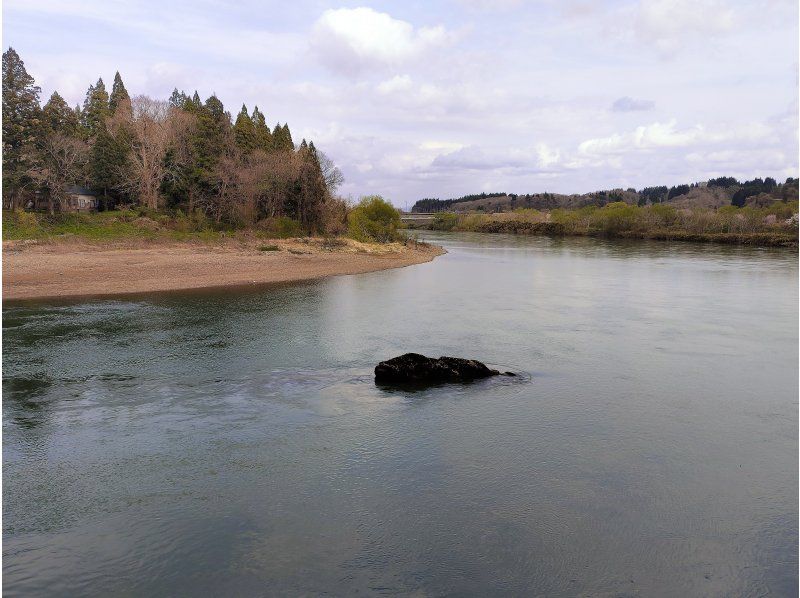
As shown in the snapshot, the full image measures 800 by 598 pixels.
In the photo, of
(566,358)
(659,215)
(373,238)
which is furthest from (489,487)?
(659,215)

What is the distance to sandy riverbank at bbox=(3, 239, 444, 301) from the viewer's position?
28.5 meters

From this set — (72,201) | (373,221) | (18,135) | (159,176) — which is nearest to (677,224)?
(373,221)

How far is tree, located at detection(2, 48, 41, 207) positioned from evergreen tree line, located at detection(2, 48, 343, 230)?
9 centimetres

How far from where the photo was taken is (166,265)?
35188 mm

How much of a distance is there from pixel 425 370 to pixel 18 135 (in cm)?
5241

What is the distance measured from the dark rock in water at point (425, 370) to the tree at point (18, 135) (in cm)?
4602

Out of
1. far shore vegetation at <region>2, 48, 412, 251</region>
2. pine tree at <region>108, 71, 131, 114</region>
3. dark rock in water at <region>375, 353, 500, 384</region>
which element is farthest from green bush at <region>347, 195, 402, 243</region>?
dark rock in water at <region>375, 353, 500, 384</region>

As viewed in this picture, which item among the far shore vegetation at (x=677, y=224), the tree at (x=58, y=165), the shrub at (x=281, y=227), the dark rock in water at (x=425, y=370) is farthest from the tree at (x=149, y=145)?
the far shore vegetation at (x=677, y=224)

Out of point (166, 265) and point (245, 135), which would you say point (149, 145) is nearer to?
point (245, 135)

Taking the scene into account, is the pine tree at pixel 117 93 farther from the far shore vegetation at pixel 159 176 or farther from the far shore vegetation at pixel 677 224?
the far shore vegetation at pixel 677 224

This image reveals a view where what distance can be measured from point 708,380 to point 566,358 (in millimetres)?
3702

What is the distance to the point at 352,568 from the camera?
7.21m

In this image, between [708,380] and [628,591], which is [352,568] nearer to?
[628,591]

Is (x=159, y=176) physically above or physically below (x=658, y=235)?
above
